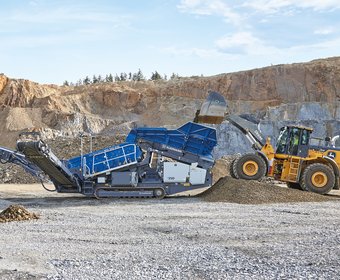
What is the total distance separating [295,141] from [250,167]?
1.55m

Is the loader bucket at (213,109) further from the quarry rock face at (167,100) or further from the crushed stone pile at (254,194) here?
the quarry rock face at (167,100)

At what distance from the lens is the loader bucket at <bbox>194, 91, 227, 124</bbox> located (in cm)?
1591

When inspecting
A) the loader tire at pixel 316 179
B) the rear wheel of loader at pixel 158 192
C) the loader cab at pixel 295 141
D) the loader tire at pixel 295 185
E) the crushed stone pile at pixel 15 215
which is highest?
the loader cab at pixel 295 141

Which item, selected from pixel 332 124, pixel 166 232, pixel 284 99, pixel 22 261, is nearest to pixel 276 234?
pixel 166 232

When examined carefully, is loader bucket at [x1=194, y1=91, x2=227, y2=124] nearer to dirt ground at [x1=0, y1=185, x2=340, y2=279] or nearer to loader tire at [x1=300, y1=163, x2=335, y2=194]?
loader tire at [x1=300, y1=163, x2=335, y2=194]

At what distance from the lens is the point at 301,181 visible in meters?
16.2

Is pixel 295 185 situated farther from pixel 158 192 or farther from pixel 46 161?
pixel 46 161

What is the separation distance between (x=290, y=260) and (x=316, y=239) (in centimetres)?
175

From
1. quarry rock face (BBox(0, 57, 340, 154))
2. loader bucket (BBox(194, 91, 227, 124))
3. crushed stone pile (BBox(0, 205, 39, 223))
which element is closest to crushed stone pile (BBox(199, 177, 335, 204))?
loader bucket (BBox(194, 91, 227, 124))

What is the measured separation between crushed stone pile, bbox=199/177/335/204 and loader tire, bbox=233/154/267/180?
2.95 ft

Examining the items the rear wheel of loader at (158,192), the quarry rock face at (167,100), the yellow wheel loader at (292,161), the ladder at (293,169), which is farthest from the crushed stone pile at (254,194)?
the quarry rock face at (167,100)

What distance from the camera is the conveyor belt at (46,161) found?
14078 mm

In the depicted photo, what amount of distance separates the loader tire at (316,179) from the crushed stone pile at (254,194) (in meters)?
0.66

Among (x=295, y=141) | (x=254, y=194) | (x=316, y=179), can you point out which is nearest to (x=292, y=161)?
(x=295, y=141)
